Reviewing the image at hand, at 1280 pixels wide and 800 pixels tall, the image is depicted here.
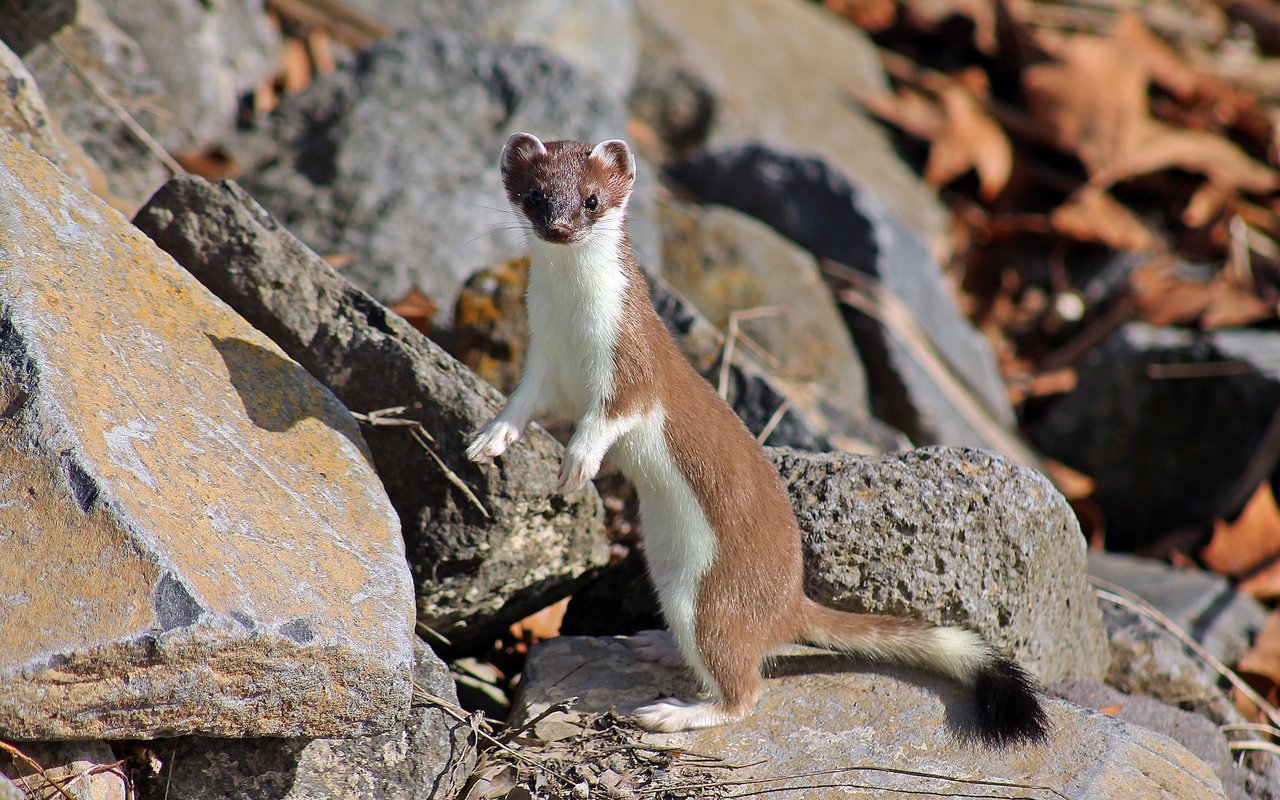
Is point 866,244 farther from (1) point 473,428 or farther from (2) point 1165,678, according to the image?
(1) point 473,428

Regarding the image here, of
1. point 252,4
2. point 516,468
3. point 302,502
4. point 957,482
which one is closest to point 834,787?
point 957,482

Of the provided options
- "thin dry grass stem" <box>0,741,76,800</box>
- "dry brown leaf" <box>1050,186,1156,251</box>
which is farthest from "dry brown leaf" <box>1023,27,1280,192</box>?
"thin dry grass stem" <box>0,741,76,800</box>

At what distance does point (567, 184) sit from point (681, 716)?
64.3 inches

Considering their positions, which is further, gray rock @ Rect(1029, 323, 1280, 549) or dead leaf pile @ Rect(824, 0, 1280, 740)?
dead leaf pile @ Rect(824, 0, 1280, 740)

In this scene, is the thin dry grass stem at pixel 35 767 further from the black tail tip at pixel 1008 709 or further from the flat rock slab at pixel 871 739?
the black tail tip at pixel 1008 709

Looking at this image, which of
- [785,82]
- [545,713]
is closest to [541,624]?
[545,713]

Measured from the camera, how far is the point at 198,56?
611 centimetres

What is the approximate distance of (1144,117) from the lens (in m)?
8.67

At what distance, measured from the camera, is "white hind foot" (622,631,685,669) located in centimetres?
372

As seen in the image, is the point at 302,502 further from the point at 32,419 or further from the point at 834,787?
the point at 834,787

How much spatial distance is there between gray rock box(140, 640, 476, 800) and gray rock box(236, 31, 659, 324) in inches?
96.8

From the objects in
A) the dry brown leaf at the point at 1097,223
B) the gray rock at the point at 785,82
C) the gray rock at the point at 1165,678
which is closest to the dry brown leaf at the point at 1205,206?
the dry brown leaf at the point at 1097,223

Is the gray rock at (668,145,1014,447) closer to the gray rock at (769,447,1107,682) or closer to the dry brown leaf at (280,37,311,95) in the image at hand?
the dry brown leaf at (280,37,311,95)

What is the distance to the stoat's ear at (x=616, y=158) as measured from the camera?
3703 millimetres
